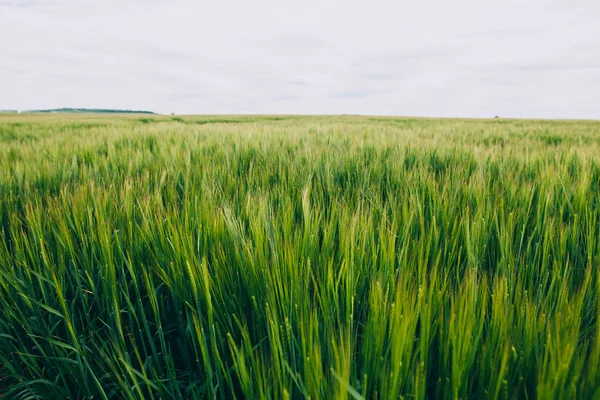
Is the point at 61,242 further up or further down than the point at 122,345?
further up

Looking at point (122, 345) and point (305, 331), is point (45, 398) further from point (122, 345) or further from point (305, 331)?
point (305, 331)

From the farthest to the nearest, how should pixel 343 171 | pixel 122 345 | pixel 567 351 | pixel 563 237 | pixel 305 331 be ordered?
pixel 343 171 < pixel 563 237 < pixel 122 345 < pixel 305 331 < pixel 567 351

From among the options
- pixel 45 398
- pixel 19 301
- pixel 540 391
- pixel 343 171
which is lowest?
pixel 45 398

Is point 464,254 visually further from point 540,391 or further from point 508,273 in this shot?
point 540,391

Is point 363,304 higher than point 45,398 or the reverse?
higher

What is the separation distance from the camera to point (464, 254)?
82 centimetres

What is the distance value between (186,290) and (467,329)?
47cm

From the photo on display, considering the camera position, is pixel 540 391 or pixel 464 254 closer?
pixel 540 391

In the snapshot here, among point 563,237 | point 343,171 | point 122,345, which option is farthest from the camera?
point 343,171

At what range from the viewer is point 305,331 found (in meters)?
0.46

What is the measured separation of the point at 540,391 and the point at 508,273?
1.01ft

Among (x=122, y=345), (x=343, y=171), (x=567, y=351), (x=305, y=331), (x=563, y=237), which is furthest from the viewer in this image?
(x=343, y=171)

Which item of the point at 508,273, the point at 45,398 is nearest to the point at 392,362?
the point at 508,273

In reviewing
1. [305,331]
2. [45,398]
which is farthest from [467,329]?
[45,398]
